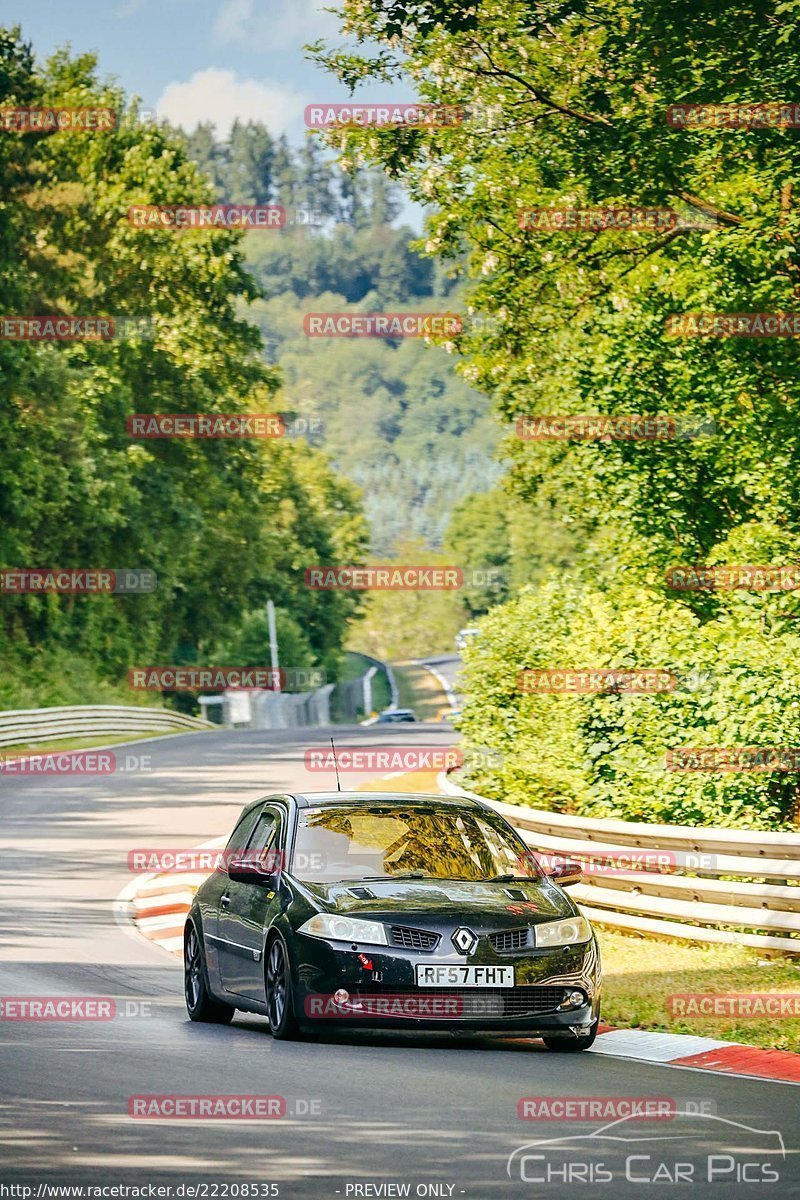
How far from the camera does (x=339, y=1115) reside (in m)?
7.62

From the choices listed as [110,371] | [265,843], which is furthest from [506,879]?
[110,371]

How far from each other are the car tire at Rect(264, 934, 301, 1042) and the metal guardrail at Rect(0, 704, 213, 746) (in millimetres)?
30710

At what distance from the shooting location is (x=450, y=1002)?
958cm

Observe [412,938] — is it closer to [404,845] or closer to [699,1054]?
[404,845]

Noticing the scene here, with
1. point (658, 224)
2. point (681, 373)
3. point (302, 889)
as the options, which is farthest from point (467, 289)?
point (302, 889)

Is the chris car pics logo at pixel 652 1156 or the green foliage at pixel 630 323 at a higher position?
the green foliage at pixel 630 323

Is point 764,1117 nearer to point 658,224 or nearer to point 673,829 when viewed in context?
point 673,829

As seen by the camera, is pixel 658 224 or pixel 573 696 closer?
pixel 573 696

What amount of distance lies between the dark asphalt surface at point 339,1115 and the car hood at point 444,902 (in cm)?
72

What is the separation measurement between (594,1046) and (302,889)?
1891 millimetres

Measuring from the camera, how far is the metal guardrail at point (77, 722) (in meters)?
41.2

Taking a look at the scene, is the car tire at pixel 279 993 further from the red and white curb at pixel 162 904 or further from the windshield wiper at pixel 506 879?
the red and white curb at pixel 162 904

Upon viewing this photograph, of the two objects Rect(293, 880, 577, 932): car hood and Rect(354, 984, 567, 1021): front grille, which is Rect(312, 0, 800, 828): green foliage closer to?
Rect(293, 880, 577, 932): car hood

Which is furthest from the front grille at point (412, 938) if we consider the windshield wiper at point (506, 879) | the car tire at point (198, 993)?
the car tire at point (198, 993)
